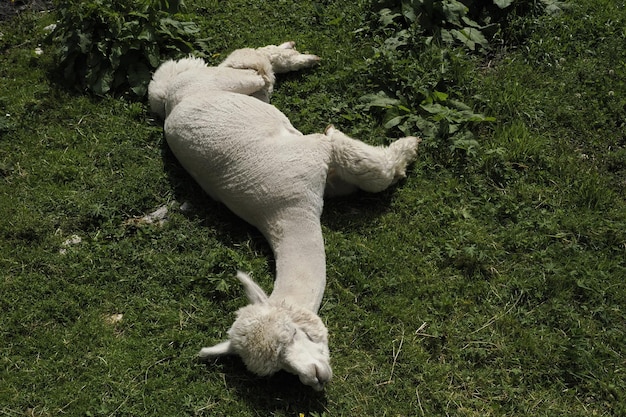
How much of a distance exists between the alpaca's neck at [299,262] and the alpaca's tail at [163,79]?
1922 millimetres

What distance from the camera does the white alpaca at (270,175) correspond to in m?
3.99

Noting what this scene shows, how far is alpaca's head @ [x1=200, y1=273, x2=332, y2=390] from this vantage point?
3.88 metres

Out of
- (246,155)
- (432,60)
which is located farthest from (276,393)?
(432,60)

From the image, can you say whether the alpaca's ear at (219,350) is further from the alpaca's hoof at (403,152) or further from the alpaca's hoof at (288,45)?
the alpaca's hoof at (288,45)

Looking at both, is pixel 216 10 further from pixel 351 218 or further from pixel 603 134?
pixel 603 134

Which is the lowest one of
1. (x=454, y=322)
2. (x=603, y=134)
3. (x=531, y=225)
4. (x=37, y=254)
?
(x=37, y=254)

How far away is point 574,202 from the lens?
521cm

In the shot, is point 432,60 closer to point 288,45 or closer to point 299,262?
point 288,45

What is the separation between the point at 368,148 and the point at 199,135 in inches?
53.3

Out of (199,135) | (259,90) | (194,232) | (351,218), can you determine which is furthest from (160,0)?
(351,218)

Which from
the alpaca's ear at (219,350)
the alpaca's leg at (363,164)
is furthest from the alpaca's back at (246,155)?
the alpaca's ear at (219,350)

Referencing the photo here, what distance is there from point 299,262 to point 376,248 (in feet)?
2.61

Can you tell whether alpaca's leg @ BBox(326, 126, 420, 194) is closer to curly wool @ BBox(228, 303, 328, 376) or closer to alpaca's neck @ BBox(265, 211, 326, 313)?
alpaca's neck @ BBox(265, 211, 326, 313)

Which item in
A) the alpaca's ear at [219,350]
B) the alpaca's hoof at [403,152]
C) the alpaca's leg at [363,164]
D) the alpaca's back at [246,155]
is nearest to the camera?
the alpaca's ear at [219,350]
